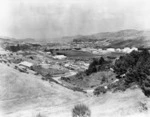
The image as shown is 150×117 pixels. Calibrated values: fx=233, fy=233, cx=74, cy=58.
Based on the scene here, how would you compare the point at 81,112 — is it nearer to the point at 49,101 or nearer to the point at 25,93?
the point at 49,101

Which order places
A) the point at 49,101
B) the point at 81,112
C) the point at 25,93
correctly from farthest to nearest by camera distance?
1. the point at 25,93
2. the point at 49,101
3. the point at 81,112

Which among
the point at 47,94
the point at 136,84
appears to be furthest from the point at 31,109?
the point at 136,84

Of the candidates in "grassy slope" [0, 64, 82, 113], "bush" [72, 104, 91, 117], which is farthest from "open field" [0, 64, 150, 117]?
"bush" [72, 104, 91, 117]

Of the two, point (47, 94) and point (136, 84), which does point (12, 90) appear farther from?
point (136, 84)

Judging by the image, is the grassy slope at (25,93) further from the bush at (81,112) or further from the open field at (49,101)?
the bush at (81,112)

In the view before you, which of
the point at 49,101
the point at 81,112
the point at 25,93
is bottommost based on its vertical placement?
the point at 49,101

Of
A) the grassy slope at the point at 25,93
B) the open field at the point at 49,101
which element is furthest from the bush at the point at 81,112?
the grassy slope at the point at 25,93

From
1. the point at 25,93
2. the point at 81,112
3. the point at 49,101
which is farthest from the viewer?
the point at 25,93

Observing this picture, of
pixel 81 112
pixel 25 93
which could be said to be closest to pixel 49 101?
pixel 25 93

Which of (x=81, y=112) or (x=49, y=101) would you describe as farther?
(x=49, y=101)

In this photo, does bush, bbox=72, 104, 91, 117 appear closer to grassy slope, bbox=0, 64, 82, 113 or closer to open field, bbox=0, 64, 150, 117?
open field, bbox=0, 64, 150, 117

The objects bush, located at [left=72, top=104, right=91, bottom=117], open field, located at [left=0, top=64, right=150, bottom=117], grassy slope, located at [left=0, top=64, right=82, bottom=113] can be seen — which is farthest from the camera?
grassy slope, located at [left=0, top=64, right=82, bottom=113]
